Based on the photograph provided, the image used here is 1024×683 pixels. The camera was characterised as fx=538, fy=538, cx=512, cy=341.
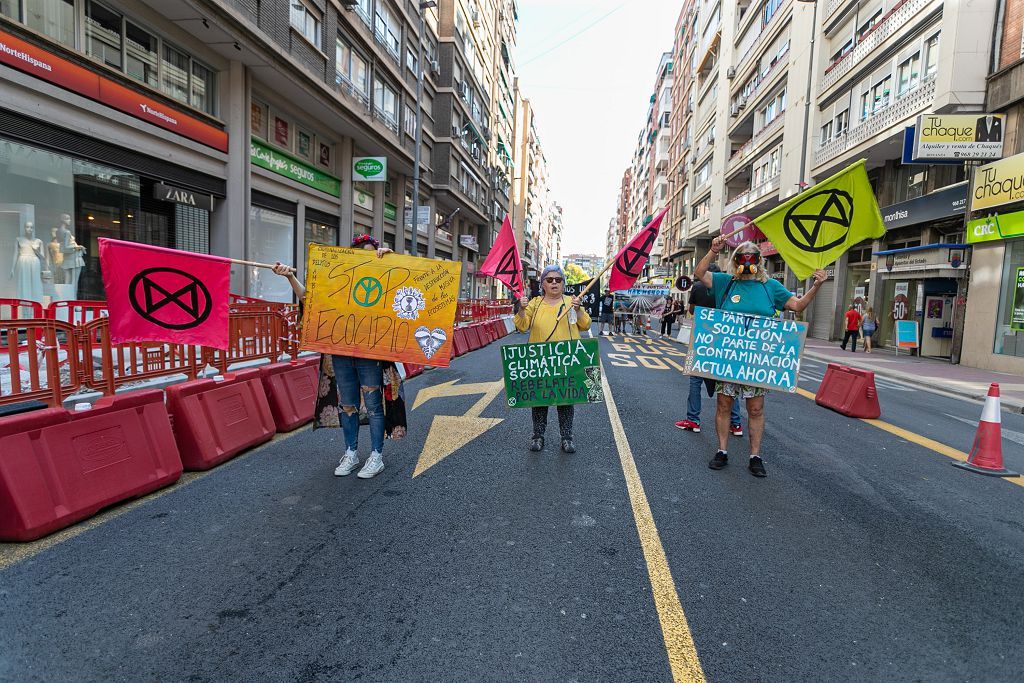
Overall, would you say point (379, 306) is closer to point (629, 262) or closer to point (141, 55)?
point (629, 262)

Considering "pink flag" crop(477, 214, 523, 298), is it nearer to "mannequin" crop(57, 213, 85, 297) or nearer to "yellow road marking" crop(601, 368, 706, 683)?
"yellow road marking" crop(601, 368, 706, 683)

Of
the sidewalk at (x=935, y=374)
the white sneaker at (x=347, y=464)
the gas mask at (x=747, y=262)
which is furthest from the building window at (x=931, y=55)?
the white sneaker at (x=347, y=464)

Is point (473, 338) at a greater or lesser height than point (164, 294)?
lesser

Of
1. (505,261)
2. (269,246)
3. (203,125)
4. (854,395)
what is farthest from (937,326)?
(203,125)

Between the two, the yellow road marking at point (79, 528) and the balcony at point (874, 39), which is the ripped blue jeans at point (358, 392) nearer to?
the yellow road marking at point (79, 528)

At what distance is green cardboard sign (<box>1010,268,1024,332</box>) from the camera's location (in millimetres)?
14445

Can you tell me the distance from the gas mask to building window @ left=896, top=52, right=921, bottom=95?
19487 millimetres

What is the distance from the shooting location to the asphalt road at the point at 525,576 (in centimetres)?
236

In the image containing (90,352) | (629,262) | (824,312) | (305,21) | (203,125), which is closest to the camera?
(90,352)

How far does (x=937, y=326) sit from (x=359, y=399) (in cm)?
2154

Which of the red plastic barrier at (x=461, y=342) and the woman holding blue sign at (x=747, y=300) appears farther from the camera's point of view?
the red plastic barrier at (x=461, y=342)

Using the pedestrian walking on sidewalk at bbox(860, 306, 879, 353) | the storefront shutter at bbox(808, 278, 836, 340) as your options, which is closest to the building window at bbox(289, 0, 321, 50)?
the pedestrian walking on sidewalk at bbox(860, 306, 879, 353)

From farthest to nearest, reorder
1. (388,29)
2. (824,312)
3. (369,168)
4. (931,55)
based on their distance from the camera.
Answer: (824,312) → (388,29) → (369,168) → (931,55)

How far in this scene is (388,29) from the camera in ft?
79.8
